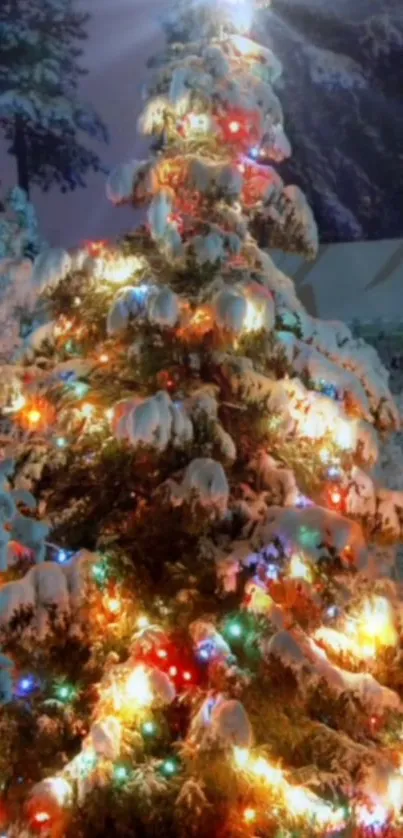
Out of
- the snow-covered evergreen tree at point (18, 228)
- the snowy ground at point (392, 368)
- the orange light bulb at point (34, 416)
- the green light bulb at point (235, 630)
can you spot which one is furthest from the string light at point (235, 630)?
the snow-covered evergreen tree at point (18, 228)

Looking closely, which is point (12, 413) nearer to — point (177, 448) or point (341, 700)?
point (177, 448)

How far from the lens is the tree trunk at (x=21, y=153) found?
50.0 feet

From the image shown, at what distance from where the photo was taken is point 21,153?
50.1ft

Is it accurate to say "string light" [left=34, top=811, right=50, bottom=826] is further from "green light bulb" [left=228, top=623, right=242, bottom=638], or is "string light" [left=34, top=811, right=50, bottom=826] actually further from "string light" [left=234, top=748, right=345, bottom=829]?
"green light bulb" [left=228, top=623, right=242, bottom=638]

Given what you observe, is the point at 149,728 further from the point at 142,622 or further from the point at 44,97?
the point at 44,97

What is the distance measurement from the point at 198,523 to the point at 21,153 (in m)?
12.0

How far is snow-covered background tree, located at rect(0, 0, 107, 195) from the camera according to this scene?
14.9 m

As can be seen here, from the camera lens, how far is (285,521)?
4.24 m

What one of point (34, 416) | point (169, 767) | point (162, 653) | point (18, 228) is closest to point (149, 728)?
point (169, 767)

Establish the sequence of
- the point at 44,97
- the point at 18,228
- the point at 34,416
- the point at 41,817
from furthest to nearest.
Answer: the point at 44,97
the point at 18,228
the point at 34,416
the point at 41,817

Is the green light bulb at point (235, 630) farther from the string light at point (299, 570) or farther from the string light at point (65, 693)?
the string light at point (65, 693)

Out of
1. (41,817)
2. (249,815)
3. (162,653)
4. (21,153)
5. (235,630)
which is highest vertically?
(235,630)

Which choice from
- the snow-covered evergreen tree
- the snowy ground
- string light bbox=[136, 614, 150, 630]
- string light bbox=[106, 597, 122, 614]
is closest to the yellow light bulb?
string light bbox=[136, 614, 150, 630]

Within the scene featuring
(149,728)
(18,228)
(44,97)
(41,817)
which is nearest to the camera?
(41,817)
